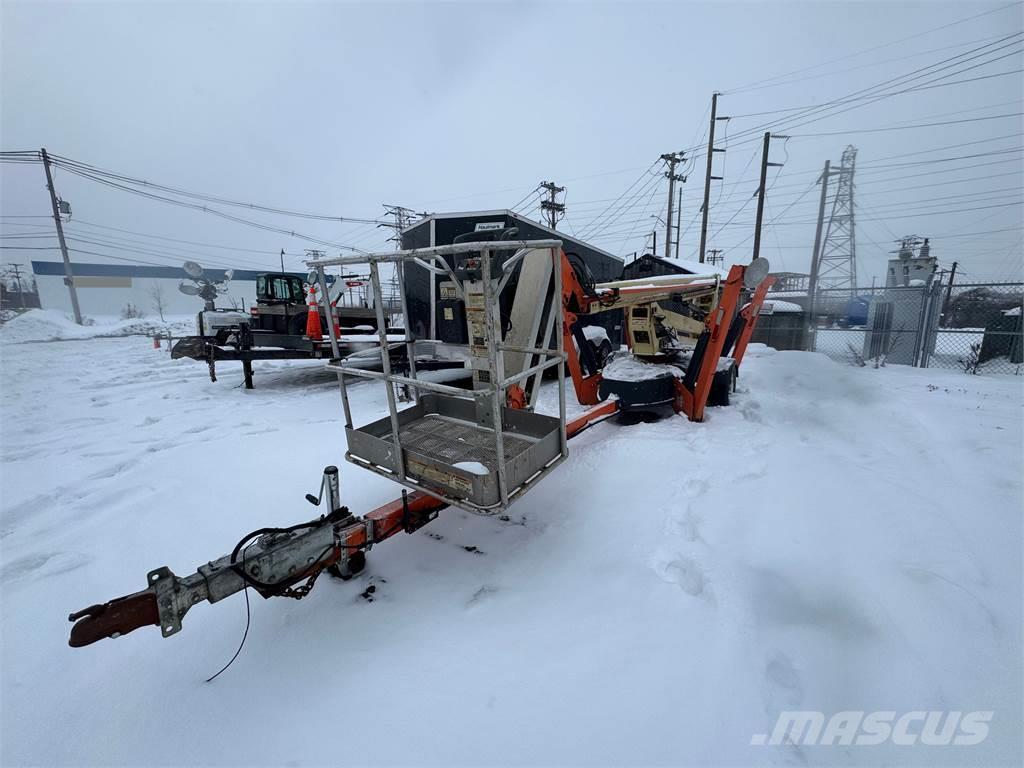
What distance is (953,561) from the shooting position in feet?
8.75

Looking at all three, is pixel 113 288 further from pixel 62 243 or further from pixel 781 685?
pixel 781 685

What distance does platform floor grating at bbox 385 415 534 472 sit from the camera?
3.04m

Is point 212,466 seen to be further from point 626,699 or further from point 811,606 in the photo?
point 811,606

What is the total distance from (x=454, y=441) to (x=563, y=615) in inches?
60.0

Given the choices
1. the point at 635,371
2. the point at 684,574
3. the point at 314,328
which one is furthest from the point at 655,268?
the point at 684,574

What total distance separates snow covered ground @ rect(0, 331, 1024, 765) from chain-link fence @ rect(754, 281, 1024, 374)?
6713 mm

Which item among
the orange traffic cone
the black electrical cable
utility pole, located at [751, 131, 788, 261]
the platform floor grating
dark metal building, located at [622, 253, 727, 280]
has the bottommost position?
the black electrical cable

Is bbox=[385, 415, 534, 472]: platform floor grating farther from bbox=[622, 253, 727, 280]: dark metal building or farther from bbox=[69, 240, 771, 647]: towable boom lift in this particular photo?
bbox=[622, 253, 727, 280]: dark metal building

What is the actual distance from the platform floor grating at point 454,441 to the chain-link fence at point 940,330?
37.7 feet

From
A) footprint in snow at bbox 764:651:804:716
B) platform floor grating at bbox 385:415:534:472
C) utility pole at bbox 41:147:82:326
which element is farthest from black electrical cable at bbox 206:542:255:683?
utility pole at bbox 41:147:82:326

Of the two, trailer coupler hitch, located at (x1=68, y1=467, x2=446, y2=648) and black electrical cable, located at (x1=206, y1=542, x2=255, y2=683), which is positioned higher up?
trailer coupler hitch, located at (x1=68, y1=467, x2=446, y2=648)

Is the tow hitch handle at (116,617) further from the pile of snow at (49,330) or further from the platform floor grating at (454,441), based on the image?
the pile of snow at (49,330)

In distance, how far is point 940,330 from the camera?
9641 millimetres

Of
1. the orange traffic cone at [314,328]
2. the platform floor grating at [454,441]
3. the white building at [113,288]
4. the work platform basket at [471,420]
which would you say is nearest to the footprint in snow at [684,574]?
the work platform basket at [471,420]
